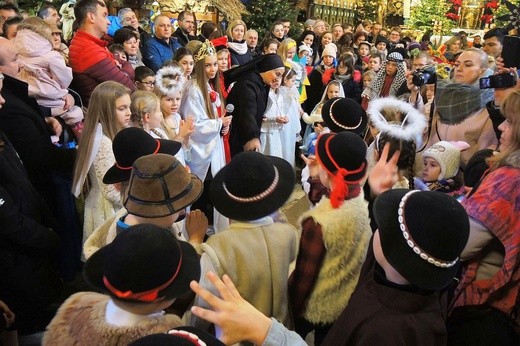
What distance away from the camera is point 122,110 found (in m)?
3.20

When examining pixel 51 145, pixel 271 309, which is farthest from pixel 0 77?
pixel 271 309

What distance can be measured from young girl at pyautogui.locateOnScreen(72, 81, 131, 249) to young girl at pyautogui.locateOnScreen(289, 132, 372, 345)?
151cm

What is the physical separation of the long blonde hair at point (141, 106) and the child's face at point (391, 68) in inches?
159

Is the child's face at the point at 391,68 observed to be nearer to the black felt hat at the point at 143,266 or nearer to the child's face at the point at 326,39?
the child's face at the point at 326,39

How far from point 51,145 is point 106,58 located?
1296 millimetres

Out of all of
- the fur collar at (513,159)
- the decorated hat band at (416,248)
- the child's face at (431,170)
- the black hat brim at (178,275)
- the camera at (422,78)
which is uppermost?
the decorated hat band at (416,248)

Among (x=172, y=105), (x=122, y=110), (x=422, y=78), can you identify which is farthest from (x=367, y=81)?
(x=122, y=110)

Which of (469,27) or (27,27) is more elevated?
(27,27)

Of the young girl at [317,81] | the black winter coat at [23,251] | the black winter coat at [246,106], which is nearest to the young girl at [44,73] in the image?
the black winter coat at [23,251]

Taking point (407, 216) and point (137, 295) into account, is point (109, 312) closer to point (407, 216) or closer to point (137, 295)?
point (137, 295)

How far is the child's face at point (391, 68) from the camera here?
6477 mm

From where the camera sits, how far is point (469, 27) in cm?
1800

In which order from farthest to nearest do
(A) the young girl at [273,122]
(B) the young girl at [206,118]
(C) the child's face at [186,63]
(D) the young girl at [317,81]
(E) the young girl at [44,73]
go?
(D) the young girl at [317,81]
(A) the young girl at [273,122]
(C) the child's face at [186,63]
(B) the young girl at [206,118]
(E) the young girl at [44,73]

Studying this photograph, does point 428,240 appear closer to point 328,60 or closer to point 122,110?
point 122,110
